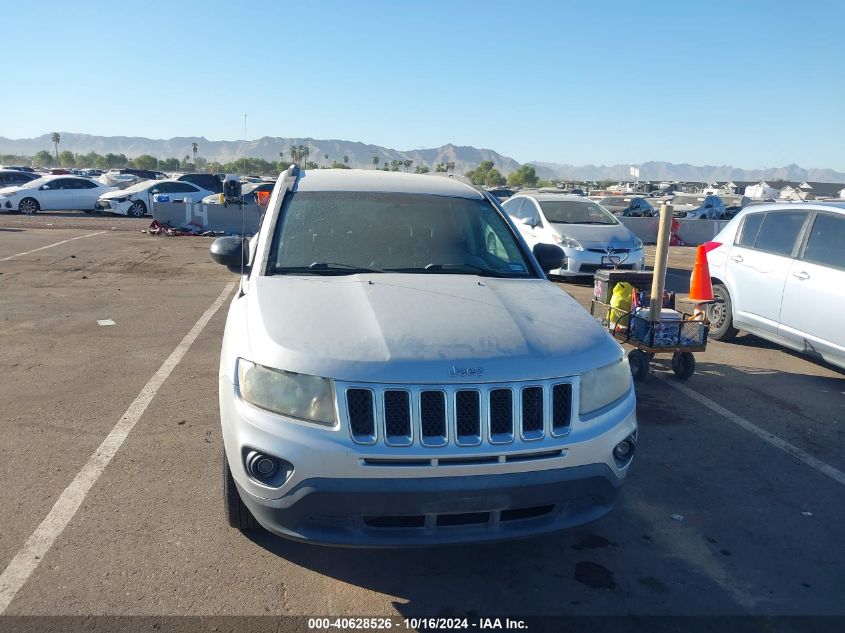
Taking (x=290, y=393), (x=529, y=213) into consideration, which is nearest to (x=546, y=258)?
(x=290, y=393)

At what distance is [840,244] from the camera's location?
6.75 m

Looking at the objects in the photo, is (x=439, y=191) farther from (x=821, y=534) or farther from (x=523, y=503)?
(x=821, y=534)

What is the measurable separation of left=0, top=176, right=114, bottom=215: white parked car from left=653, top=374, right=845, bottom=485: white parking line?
2598 centimetres

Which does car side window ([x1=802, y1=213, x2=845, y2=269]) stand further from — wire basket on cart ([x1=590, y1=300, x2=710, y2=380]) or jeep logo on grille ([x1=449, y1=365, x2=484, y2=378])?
jeep logo on grille ([x1=449, y1=365, x2=484, y2=378])

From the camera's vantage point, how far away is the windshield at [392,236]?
4258 mm

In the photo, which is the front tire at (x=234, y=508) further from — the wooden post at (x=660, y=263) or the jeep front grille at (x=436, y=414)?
the wooden post at (x=660, y=263)

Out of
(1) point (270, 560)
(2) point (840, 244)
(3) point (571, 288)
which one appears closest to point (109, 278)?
(3) point (571, 288)

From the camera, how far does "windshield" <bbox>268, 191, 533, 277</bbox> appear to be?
4.26m

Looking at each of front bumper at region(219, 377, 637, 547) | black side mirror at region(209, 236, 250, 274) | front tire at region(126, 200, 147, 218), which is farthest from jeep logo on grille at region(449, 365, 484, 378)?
front tire at region(126, 200, 147, 218)

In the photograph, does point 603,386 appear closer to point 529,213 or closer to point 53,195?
point 529,213

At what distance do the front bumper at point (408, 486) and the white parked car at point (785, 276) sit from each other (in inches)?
184

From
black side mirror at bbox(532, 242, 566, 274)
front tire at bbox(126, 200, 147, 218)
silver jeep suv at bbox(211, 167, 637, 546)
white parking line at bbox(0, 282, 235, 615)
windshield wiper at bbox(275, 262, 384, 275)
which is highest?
windshield wiper at bbox(275, 262, 384, 275)

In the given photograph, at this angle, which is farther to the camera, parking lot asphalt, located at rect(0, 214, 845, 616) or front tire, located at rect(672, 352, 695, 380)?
front tire, located at rect(672, 352, 695, 380)

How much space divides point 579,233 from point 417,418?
10.5 meters
